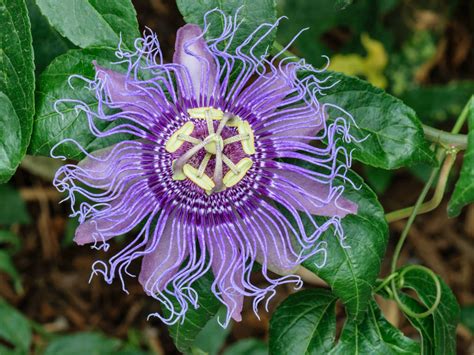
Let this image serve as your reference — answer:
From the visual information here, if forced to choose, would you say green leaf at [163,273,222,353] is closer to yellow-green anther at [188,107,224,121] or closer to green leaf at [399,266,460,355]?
yellow-green anther at [188,107,224,121]

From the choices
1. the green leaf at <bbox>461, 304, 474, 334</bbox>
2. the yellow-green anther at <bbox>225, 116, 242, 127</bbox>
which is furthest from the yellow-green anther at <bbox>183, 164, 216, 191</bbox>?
the green leaf at <bbox>461, 304, 474, 334</bbox>

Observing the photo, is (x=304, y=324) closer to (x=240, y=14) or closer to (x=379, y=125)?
(x=379, y=125)

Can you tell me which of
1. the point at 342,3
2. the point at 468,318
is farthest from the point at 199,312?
the point at 468,318

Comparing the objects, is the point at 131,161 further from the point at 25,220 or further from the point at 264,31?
the point at 25,220

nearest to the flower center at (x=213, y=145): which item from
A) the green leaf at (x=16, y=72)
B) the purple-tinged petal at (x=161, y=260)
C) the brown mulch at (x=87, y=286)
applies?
the purple-tinged petal at (x=161, y=260)

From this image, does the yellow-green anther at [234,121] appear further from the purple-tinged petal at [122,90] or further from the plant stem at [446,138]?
the plant stem at [446,138]

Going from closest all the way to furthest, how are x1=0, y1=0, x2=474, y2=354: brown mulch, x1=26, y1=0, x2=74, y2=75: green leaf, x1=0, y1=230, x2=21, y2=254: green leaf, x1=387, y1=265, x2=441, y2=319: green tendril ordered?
x1=387, y1=265, x2=441, y2=319: green tendril < x1=26, y1=0, x2=74, y2=75: green leaf < x1=0, y1=230, x2=21, y2=254: green leaf < x1=0, y1=0, x2=474, y2=354: brown mulch

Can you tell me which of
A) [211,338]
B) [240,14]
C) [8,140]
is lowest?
[211,338]
